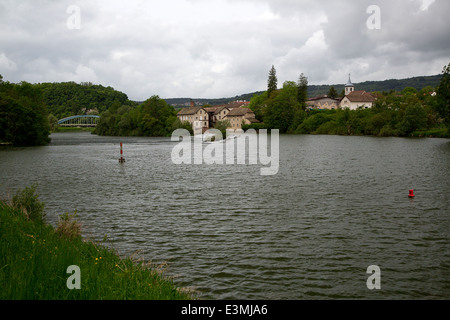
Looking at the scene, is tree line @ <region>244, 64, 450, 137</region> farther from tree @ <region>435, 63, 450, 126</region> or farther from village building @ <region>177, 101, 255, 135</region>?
village building @ <region>177, 101, 255, 135</region>

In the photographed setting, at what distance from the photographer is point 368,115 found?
341 ft

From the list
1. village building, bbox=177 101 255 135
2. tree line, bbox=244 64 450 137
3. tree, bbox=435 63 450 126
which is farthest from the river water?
village building, bbox=177 101 255 135

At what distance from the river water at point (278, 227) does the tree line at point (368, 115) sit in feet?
196

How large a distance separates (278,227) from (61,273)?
9.51 metres

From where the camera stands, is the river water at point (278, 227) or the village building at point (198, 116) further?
the village building at point (198, 116)

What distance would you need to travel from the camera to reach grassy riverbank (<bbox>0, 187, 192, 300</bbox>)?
22.0 ft

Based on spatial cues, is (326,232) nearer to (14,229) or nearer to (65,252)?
(65,252)

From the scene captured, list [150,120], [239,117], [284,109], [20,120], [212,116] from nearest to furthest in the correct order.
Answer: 1. [20,120]
2. [150,120]
3. [284,109]
4. [239,117]
5. [212,116]

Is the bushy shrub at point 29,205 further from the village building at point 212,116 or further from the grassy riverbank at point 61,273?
the village building at point 212,116

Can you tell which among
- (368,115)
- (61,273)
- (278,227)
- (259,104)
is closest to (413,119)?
(368,115)

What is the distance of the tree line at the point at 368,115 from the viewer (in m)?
82.4

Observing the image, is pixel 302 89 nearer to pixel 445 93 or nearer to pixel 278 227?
pixel 445 93

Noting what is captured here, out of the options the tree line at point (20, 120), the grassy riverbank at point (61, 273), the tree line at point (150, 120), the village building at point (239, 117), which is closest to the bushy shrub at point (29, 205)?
the grassy riverbank at point (61, 273)
